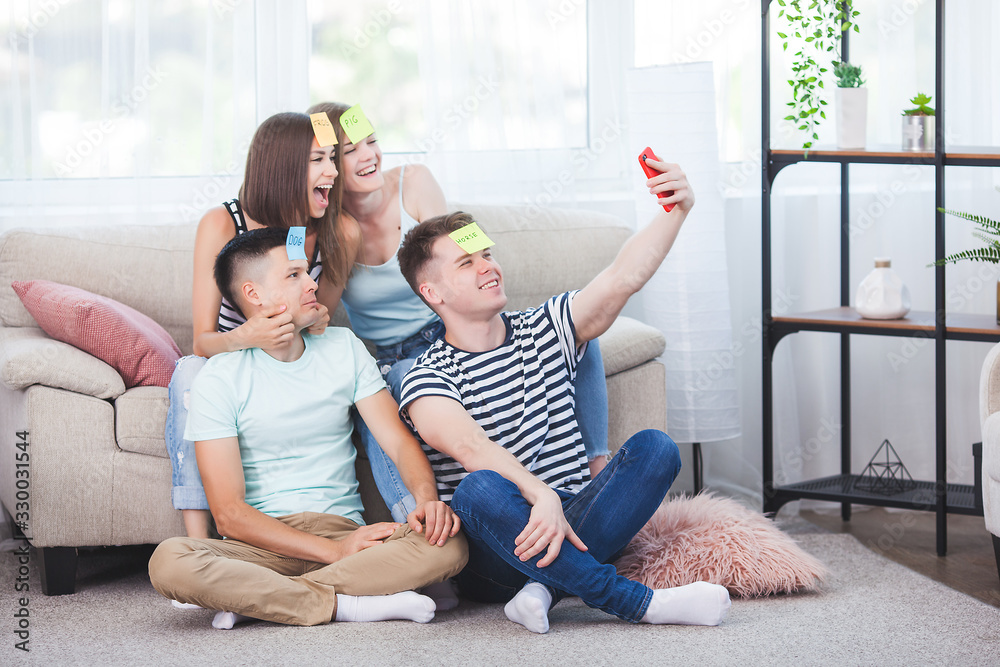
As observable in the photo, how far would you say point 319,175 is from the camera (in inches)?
83.0

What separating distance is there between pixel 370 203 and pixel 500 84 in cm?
86

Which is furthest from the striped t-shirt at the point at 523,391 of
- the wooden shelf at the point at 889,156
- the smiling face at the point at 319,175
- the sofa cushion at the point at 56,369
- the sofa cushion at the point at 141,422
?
the wooden shelf at the point at 889,156

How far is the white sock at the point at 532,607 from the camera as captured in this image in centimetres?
173

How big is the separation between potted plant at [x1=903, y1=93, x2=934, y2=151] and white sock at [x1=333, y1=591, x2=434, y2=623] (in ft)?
5.41

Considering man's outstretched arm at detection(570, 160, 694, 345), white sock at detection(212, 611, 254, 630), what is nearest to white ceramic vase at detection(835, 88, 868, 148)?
man's outstretched arm at detection(570, 160, 694, 345)

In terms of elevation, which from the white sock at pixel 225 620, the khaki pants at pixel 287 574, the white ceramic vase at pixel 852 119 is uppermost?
the white ceramic vase at pixel 852 119

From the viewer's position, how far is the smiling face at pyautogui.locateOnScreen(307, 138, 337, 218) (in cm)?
211

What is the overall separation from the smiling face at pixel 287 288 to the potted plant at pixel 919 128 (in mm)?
1535

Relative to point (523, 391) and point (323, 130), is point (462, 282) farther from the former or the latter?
point (323, 130)

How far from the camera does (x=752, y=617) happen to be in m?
1.84

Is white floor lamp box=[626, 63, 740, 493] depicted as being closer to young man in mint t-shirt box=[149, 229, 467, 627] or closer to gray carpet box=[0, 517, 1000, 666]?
gray carpet box=[0, 517, 1000, 666]

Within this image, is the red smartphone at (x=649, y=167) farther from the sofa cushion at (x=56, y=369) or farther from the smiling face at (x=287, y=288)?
the sofa cushion at (x=56, y=369)

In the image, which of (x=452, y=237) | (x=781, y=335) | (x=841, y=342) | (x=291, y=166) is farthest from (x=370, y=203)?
(x=841, y=342)

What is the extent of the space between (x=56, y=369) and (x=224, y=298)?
14.4 inches
